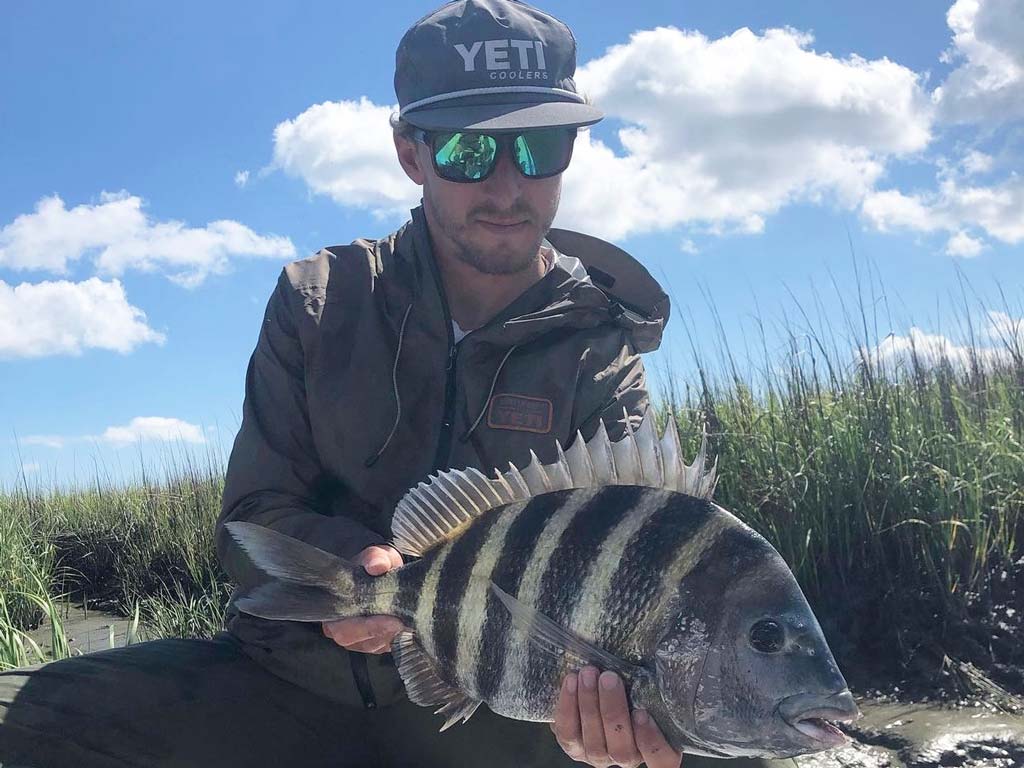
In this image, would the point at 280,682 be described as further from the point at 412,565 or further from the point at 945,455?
the point at 945,455

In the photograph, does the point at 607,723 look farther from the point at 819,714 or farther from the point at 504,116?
the point at 504,116

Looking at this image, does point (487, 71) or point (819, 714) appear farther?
point (487, 71)

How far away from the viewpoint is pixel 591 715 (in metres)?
1.75

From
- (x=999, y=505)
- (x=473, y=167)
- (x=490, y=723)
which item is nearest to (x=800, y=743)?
(x=490, y=723)

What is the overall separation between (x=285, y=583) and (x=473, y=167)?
155 cm

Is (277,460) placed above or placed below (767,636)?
above

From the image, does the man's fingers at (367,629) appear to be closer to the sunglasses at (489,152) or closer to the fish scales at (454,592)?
the fish scales at (454,592)

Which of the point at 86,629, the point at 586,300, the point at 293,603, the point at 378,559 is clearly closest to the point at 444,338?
the point at 586,300

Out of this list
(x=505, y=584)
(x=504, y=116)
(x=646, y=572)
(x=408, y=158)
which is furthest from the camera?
(x=408, y=158)

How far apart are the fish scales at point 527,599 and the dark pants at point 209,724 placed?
0.89 m

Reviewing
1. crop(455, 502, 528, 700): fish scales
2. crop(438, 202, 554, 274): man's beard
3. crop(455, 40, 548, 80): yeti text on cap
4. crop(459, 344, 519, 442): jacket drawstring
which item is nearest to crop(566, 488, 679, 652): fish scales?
crop(455, 502, 528, 700): fish scales

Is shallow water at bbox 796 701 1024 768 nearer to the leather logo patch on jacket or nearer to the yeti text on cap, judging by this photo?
the leather logo patch on jacket

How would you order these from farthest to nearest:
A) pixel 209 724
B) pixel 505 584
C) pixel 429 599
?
pixel 209 724
pixel 429 599
pixel 505 584

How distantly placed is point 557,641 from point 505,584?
17 cm
